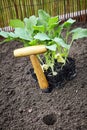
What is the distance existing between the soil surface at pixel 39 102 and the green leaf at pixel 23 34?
0.81ft

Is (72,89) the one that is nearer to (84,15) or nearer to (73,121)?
(73,121)

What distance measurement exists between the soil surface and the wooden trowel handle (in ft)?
0.13

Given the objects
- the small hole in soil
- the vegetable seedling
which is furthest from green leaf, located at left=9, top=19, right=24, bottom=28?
the small hole in soil

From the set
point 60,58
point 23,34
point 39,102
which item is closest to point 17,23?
point 23,34

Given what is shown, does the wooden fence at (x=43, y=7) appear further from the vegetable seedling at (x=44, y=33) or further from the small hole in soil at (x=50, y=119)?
the small hole in soil at (x=50, y=119)

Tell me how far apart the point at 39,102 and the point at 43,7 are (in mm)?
741

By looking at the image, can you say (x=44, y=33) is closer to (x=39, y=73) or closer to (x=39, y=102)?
(x=39, y=73)

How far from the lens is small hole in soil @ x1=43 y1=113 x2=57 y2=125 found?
101 cm

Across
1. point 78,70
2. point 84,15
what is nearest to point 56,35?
point 78,70

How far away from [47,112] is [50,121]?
48mm

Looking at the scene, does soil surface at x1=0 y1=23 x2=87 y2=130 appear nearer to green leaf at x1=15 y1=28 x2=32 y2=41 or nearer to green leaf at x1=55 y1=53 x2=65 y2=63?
green leaf at x1=55 y1=53 x2=65 y2=63

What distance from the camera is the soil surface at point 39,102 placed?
3.30 ft

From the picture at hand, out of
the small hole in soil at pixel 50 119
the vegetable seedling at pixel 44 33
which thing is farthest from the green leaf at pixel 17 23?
the small hole in soil at pixel 50 119

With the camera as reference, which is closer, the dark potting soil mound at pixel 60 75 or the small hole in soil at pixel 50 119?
the small hole in soil at pixel 50 119
